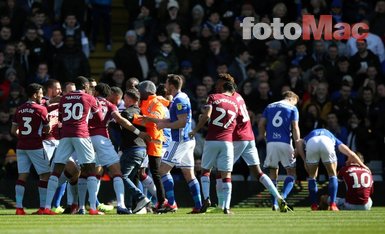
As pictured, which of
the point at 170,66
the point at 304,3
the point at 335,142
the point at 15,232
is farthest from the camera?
the point at 304,3

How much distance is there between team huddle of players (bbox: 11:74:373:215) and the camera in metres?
20.6

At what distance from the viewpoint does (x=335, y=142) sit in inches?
884

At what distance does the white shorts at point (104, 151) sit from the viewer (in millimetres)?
20703

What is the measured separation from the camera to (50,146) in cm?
2239

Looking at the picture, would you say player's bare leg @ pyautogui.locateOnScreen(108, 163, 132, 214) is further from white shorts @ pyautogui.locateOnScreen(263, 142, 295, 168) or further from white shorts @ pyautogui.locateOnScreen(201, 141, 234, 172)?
white shorts @ pyautogui.locateOnScreen(263, 142, 295, 168)

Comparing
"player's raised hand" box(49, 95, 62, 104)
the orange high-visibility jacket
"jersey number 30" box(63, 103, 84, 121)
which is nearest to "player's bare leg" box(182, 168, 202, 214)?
the orange high-visibility jacket

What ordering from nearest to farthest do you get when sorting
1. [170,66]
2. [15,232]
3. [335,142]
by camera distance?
[15,232]
[335,142]
[170,66]

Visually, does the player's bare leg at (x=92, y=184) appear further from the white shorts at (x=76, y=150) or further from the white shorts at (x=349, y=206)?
the white shorts at (x=349, y=206)

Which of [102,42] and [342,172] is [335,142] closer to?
[342,172]

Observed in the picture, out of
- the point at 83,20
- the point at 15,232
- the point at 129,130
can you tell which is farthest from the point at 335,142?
the point at 83,20

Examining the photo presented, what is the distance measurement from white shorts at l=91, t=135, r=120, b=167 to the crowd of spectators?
5.60m

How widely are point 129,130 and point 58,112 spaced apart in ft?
4.83

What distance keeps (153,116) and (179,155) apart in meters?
1.10

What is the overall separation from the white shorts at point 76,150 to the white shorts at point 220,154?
2075 mm
